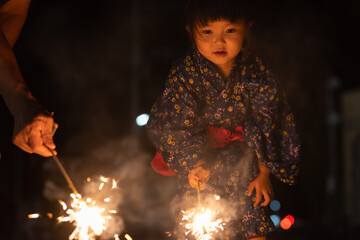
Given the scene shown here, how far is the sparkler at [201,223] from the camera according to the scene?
1.43m

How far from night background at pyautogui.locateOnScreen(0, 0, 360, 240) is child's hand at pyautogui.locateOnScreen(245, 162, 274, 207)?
Answer: 0.34 meters

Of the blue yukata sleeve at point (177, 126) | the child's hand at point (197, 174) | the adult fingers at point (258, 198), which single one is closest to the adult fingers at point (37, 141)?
the blue yukata sleeve at point (177, 126)

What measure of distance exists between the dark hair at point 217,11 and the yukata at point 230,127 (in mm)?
126

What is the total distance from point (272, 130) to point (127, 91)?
1485 mm

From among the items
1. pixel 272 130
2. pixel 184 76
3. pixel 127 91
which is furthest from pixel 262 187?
pixel 127 91

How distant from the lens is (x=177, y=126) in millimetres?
1467

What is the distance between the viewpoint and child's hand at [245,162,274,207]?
1487 mm

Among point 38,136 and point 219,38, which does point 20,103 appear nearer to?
point 38,136

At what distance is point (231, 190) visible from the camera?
4.99ft

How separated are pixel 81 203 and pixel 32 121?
0.31m

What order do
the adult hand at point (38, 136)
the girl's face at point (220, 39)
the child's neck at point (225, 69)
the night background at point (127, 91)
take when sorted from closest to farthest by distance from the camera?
the adult hand at point (38, 136) < the girl's face at point (220, 39) < the child's neck at point (225, 69) < the night background at point (127, 91)

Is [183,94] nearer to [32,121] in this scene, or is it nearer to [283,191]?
[32,121]

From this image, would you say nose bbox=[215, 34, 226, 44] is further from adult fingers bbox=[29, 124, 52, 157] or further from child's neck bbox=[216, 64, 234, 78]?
adult fingers bbox=[29, 124, 52, 157]

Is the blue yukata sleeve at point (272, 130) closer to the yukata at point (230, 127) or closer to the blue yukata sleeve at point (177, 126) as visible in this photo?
the yukata at point (230, 127)
